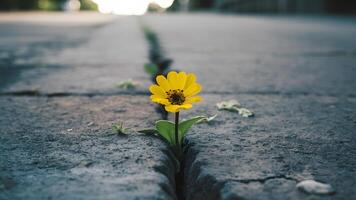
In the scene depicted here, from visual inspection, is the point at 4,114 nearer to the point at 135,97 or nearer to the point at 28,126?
the point at 28,126

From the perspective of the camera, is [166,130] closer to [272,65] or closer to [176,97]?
[176,97]

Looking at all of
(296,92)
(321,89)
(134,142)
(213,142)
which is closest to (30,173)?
(134,142)

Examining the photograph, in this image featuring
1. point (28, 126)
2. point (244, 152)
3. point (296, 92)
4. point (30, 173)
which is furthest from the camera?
point (296, 92)

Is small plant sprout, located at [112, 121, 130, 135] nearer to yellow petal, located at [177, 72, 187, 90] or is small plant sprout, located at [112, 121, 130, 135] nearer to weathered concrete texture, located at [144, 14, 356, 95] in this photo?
yellow petal, located at [177, 72, 187, 90]

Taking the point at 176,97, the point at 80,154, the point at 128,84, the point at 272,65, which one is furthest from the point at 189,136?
the point at 272,65

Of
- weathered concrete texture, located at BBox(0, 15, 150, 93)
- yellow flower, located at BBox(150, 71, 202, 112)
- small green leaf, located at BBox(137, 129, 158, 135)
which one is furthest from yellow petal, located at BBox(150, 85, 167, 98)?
weathered concrete texture, located at BBox(0, 15, 150, 93)

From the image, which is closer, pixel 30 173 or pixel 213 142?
pixel 30 173
